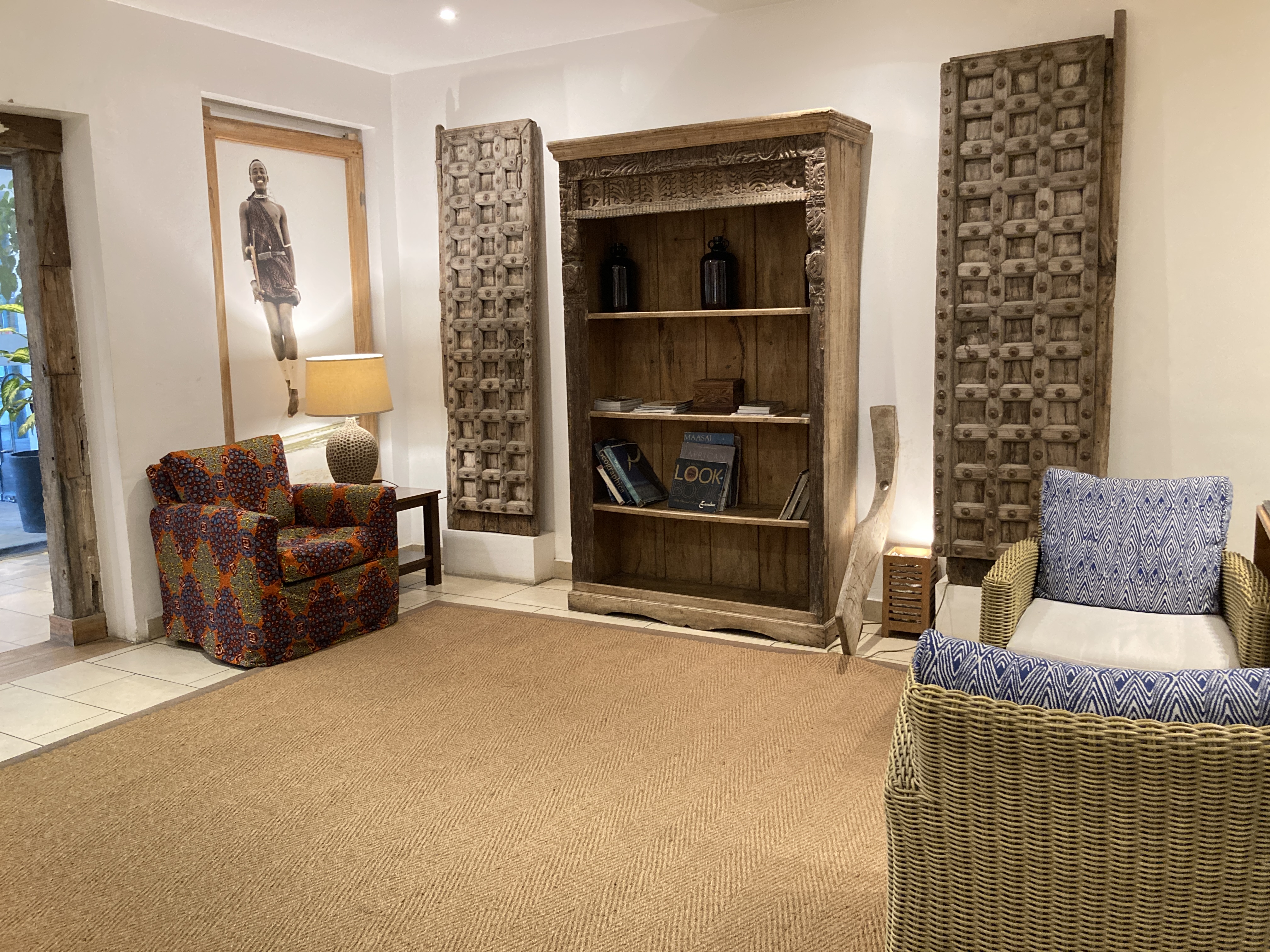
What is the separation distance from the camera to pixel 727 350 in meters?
4.79

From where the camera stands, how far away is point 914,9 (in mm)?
4195

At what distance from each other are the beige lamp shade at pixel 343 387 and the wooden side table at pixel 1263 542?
12.5ft

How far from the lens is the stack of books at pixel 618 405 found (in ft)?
15.7

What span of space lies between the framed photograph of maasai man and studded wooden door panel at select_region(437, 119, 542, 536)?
573 millimetres

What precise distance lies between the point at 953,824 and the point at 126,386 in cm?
398

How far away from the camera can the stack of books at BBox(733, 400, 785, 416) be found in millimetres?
4457

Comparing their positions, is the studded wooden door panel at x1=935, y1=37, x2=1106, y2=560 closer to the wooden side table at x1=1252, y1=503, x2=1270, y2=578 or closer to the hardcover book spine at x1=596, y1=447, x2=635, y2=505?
the wooden side table at x1=1252, y1=503, x2=1270, y2=578

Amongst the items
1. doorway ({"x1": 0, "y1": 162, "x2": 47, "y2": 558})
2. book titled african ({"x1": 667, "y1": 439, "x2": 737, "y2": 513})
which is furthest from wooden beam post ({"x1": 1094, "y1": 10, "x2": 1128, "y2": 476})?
doorway ({"x1": 0, "y1": 162, "x2": 47, "y2": 558})

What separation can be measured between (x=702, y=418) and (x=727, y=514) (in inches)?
18.1

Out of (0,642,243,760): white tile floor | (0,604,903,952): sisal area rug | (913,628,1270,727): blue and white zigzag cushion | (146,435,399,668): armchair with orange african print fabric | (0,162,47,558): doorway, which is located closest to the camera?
(913,628,1270,727): blue and white zigzag cushion

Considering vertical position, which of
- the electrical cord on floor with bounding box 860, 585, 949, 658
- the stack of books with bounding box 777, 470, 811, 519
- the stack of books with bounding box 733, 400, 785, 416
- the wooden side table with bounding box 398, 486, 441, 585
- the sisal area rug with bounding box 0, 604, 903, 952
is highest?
the stack of books with bounding box 733, 400, 785, 416

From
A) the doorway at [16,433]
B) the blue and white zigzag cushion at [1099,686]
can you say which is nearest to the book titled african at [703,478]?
the blue and white zigzag cushion at [1099,686]

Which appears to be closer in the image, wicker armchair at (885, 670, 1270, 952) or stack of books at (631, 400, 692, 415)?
wicker armchair at (885, 670, 1270, 952)

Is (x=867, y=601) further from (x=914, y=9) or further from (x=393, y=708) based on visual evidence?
(x=914, y=9)
